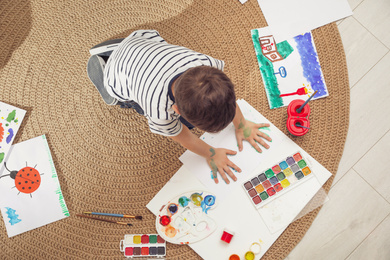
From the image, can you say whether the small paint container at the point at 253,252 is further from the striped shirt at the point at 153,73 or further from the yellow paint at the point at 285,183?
the striped shirt at the point at 153,73

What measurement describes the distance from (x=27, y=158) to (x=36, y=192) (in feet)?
0.34

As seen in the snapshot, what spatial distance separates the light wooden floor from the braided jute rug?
36mm

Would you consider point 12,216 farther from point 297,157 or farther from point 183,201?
point 297,157

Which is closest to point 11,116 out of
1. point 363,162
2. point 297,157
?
point 297,157

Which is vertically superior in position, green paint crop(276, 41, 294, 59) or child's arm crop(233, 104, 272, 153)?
green paint crop(276, 41, 294, 59)

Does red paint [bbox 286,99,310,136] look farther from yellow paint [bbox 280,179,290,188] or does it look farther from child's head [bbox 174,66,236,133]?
child's head [bbox 174,66,236,133]

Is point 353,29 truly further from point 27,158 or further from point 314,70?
point 27,158

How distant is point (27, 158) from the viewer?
2.98ft

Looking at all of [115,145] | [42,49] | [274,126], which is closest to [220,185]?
[274,126]

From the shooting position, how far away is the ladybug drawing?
0.89 metres

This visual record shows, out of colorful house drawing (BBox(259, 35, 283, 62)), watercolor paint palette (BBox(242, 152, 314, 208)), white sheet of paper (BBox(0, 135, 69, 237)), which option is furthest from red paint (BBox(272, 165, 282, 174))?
white sheet of paper (BBox(0, 135, 69, 237))

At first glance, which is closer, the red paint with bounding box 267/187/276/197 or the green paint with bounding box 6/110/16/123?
the red paint with bounding box 267/187/276/197

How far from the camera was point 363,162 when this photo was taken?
0.87 meters

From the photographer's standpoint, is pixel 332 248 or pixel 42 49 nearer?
pixel 332 248
